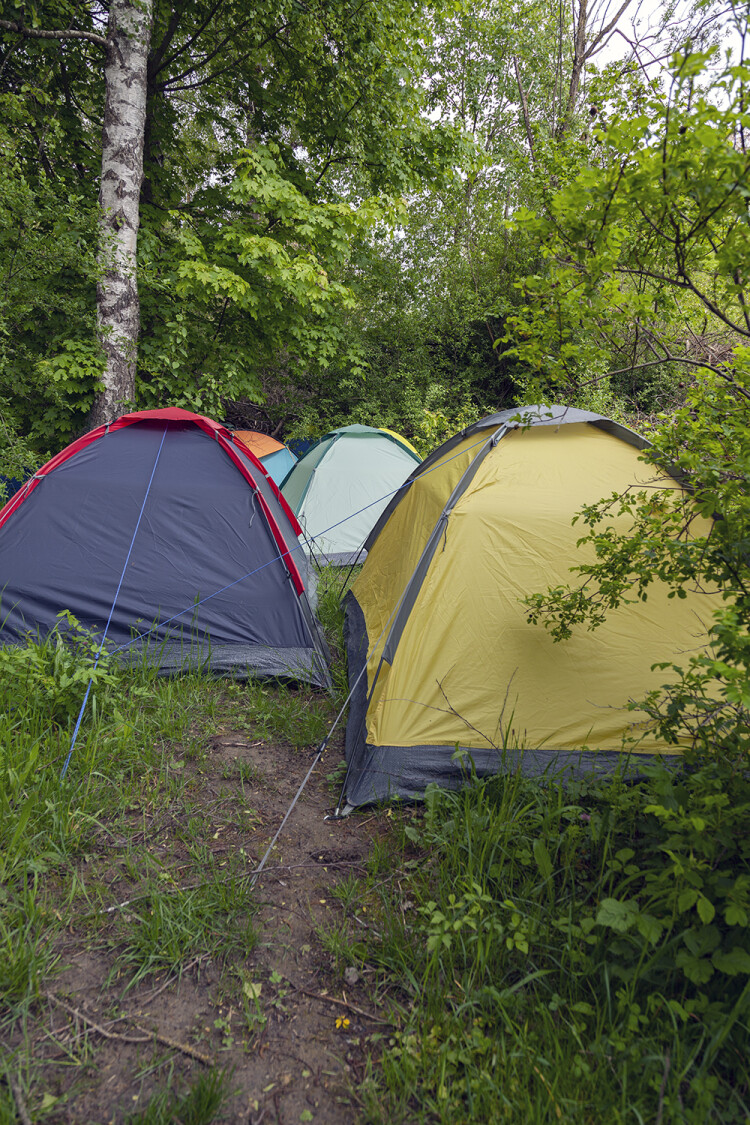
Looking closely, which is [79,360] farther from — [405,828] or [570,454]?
[405,828]

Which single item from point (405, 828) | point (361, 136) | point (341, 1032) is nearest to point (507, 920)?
point (405, 828)

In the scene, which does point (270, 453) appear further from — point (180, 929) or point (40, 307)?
point (180, 929)

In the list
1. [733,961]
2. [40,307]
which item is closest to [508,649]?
[733,961]

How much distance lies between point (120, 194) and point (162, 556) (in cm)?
358

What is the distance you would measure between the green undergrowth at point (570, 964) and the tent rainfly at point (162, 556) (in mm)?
1673

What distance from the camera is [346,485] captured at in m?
6.46

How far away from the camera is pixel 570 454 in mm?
3113

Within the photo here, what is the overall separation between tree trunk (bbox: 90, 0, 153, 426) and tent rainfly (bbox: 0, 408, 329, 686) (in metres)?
1.64

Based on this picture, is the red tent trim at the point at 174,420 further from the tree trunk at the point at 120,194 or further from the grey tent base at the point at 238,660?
the tree trunk at the point at 120,194

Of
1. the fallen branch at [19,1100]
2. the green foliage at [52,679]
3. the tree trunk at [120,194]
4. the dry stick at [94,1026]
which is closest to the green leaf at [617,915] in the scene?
the dry stick at [94,1026]

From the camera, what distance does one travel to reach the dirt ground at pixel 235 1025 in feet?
4.47

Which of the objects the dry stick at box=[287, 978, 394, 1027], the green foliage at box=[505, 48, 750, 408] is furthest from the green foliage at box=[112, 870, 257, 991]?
the green foliage at box=[505, 48, 750, 408]

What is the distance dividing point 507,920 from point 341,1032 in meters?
0.59

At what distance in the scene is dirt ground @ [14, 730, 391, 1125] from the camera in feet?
4.47
